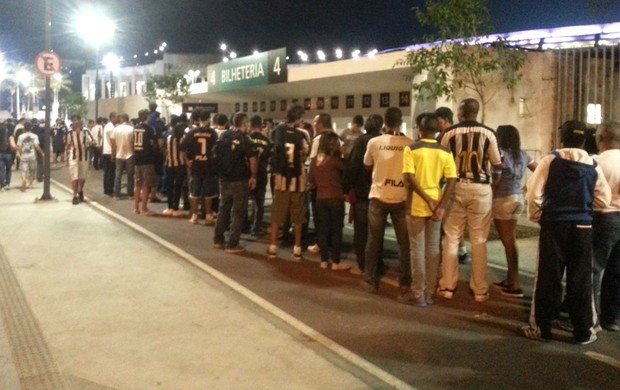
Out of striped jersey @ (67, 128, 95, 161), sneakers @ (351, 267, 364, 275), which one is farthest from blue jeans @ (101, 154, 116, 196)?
sneakers @ (351, 267, 364, 275)

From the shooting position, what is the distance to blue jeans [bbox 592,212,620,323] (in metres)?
6.59

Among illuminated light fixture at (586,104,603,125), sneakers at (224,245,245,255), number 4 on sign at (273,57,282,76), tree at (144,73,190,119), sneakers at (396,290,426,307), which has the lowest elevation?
sneakers at (396,290,426,307)

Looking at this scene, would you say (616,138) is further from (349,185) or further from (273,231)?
(273,231)

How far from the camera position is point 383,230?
8023 mm

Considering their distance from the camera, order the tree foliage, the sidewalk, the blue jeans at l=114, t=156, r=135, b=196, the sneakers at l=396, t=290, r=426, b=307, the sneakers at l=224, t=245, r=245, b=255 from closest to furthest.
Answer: the sidewalk → the sneakers at l=396, t=290, r=426, b=307 → the sneakers at l=224, t=245, r=245, b=255 → the blue jeans at l=114, t=156, r=135, b=196 → the tree foliage

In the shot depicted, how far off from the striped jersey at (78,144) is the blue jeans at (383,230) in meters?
9.38

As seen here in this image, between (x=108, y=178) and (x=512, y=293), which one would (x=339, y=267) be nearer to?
(x=512, y=293)

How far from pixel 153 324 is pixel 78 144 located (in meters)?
9.58

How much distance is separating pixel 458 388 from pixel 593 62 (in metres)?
10.8

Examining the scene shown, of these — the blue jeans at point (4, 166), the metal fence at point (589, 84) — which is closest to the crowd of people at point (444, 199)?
the metal fence at point (589, 84)

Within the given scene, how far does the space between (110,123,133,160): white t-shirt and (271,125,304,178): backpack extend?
6.70 m

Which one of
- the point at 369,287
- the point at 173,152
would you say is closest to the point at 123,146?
the point at 173,152

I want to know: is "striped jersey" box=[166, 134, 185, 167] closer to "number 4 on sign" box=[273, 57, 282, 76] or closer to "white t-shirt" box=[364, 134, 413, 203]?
"white t-shirt" box=[364, 134, 413, 203]

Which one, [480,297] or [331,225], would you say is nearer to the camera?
[480,297]
